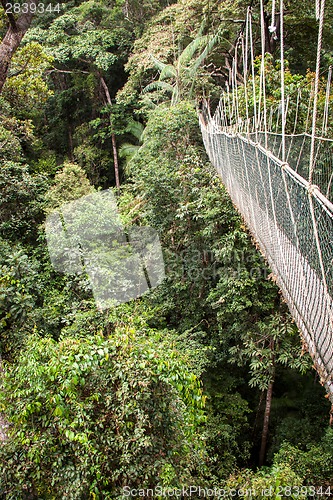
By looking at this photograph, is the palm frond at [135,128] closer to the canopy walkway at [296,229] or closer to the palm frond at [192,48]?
the palm frond at [192,48]

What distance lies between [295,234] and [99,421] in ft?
4.76

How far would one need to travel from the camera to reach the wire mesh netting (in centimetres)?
149

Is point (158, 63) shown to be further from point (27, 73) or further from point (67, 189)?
point (27, 73)

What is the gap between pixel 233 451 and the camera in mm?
4340

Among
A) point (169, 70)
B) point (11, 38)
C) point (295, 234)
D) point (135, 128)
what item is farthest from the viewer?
point (135, 128)

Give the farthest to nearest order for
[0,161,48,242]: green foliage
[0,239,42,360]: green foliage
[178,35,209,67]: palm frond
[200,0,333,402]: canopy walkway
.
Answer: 1. [0,161,48,242]: green foliage
2. [178,35,209,67]: palm frond
3. [0,239,42,360]: green foliage
4. [200,0,333,402]: canopy walkway

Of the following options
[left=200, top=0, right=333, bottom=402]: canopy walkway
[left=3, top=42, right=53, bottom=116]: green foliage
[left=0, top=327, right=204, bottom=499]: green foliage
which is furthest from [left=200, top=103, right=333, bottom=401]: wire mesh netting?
[left=3, top=42, right=53, bottom=116]: green foliage

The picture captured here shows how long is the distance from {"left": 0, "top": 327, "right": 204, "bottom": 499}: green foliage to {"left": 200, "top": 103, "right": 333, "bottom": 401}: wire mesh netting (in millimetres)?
891

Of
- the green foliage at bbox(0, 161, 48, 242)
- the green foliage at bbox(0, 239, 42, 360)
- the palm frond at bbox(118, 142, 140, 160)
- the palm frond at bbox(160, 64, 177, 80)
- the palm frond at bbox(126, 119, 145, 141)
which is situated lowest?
the green foliage at bbox(0, 239, 42, 360)

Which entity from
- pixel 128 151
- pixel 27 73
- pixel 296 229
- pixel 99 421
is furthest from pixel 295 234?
pixel 128 151

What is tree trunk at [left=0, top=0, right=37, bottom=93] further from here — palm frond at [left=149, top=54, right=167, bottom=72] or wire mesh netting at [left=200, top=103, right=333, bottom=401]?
palm frond at [left=149, top=54, right=167, bottom=72]

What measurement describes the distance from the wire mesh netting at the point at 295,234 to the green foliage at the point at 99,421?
0.89 m

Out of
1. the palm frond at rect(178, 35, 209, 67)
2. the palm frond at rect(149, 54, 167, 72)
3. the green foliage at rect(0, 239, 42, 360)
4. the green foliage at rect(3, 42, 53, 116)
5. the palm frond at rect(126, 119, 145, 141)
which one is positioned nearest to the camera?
the green foliage at rect(0, 239, 42, 360)

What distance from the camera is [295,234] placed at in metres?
1.80
